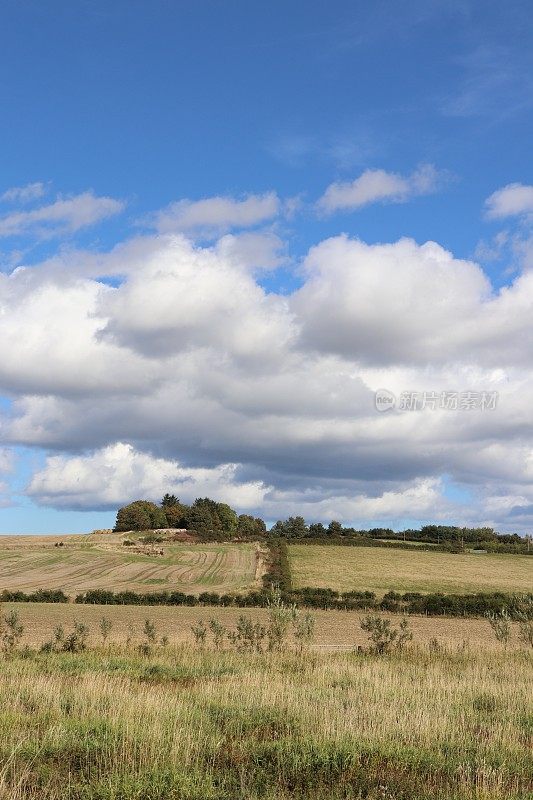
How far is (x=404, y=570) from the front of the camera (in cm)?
9456

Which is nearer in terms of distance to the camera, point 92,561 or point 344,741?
point 344,741

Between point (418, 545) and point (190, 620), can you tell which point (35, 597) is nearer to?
point (190, 620)

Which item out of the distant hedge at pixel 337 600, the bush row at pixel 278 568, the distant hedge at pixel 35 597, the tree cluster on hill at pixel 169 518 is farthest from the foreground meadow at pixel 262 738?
the tree cluster on hill at pixel 169 518

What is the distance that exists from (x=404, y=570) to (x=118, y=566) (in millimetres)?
39626

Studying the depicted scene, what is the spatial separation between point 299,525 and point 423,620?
11398 cm

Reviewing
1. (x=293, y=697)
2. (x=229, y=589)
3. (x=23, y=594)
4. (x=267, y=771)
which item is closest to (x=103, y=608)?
(x=23, y=594)

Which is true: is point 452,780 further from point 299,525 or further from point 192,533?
point 299,525

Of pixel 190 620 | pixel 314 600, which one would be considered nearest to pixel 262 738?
pixel 190 620

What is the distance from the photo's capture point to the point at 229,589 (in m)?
73.2

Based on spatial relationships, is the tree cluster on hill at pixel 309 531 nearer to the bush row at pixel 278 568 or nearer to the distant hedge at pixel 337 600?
the bush row at pixel 278 568

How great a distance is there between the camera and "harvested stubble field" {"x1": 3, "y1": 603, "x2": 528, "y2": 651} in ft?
131

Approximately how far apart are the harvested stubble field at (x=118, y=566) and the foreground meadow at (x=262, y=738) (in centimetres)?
6034

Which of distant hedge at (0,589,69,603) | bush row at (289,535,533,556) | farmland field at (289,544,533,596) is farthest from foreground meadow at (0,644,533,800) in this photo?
bush row at (289,535,533,556)

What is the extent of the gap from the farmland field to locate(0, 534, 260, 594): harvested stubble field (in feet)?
27.3
